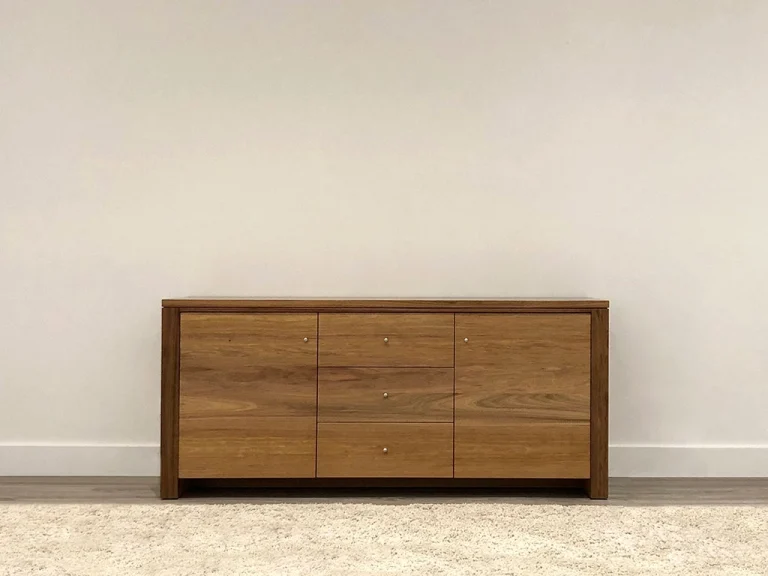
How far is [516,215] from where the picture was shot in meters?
3.15

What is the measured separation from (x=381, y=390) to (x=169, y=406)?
764mm

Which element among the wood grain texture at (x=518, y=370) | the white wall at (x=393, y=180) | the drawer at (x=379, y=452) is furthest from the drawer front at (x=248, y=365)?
the wood grain texture at (x=518, y=370)

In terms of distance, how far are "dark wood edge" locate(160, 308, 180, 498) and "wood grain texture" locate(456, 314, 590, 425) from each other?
102 centimetres

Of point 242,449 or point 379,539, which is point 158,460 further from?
point 379,539

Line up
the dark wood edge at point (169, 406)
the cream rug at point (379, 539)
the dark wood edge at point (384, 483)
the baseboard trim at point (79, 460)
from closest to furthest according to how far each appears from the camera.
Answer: the cream rug at point (379, 539), the dark wood edge at point (169, 406), the dark wood edge at point (384, 483), the baseboard trim at point (79, 460)

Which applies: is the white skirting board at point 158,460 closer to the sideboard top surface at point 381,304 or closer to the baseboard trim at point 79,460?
the baseboard trim at point 79,460

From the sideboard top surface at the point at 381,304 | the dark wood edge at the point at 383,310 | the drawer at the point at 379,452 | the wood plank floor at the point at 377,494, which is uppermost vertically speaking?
the sideboard top surface at the point at 381,304

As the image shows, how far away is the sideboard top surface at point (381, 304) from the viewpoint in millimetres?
2668

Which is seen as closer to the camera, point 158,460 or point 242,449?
point 242,449

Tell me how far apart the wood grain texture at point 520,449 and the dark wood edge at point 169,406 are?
1.02 metres

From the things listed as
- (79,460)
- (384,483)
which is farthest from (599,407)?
(79,460)

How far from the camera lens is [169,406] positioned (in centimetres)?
265

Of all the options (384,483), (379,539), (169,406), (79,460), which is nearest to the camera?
(379,539)

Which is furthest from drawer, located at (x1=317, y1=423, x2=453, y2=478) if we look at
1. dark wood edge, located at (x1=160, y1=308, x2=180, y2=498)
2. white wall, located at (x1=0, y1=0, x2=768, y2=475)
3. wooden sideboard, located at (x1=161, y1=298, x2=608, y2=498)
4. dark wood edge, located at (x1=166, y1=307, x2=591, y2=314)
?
white wall, located at (x1=0, y1=0, x2=768, y2=475)
